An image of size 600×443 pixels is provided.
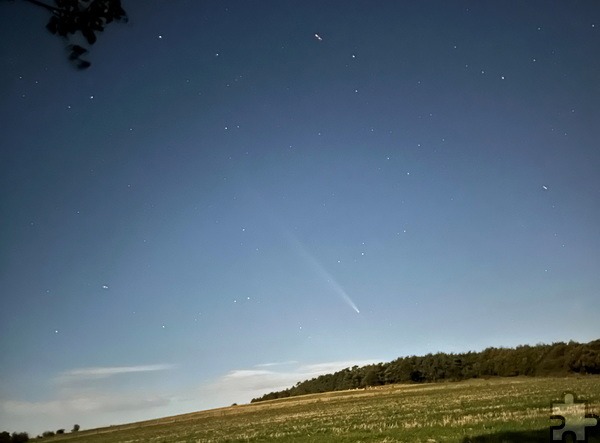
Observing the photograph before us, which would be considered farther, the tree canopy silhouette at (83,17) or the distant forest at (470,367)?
the distant forest at (470,367)

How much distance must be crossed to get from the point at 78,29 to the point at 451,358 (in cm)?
13066

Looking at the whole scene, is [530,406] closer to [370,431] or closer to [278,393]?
[370,431]

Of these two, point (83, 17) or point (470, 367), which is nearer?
point (83, 17)

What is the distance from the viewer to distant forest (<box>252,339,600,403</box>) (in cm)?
8588

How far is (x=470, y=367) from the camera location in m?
109

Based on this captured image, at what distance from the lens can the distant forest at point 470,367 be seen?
8588cm

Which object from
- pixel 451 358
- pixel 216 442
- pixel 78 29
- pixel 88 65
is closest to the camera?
pixel 88 65

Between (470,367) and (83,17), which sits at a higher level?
(83,17)

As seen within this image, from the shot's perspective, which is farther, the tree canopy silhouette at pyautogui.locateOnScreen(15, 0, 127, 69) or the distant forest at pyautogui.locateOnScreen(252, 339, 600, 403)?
the distant forest at pyautogui.locateOnScreen(252, 339, 600, 403)

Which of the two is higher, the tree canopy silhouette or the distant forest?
the tree canopy silhouette

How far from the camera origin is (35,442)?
78.3m

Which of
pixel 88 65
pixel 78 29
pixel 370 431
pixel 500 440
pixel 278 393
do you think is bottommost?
pixel 278 393

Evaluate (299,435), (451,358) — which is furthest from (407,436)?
(451,358)

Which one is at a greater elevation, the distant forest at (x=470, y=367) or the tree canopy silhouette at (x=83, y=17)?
the tree canopy silhouette at (x=83, y=17)
